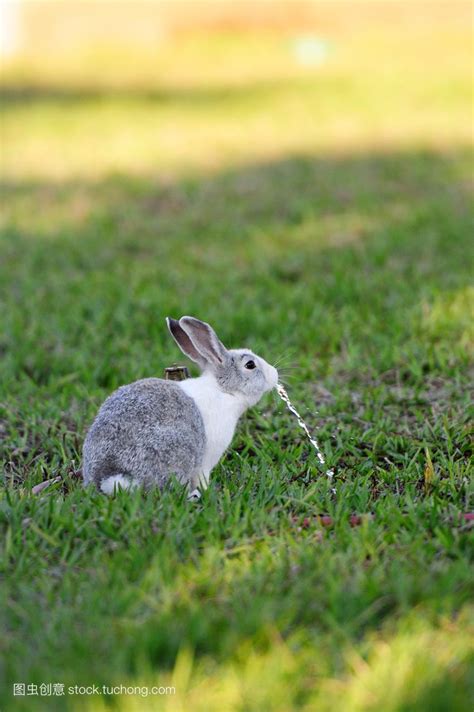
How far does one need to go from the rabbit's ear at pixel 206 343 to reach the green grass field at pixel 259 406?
0.45 meters

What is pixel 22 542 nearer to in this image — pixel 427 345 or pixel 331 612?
pixel 331 612

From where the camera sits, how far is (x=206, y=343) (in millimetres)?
3896

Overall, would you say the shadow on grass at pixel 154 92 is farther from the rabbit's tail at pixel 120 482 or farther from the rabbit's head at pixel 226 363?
the rabbit's tail at pixel 120 482

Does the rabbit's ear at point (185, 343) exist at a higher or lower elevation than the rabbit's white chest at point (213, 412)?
higher

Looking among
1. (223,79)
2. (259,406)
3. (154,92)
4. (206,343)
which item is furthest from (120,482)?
(223,79)

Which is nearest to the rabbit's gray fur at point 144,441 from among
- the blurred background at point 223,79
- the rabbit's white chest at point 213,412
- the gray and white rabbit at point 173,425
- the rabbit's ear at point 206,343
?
the gray and white rabbit at point 173,425

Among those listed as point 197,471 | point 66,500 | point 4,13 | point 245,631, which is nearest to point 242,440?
point 197,471

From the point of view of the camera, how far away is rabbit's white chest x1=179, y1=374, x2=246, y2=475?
12.2ft

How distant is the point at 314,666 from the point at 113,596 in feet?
2.11

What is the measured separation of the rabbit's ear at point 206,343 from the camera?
12.6 feet

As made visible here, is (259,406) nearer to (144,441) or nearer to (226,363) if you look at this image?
(226,363)

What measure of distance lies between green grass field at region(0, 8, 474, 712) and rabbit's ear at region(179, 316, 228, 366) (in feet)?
1.48

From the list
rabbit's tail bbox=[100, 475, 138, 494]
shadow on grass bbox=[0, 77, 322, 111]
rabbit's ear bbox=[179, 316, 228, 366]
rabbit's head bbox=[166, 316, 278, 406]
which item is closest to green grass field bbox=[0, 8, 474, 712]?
rabbit's tail bbox=[100, 475, 138, 494]

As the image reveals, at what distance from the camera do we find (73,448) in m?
4.24
